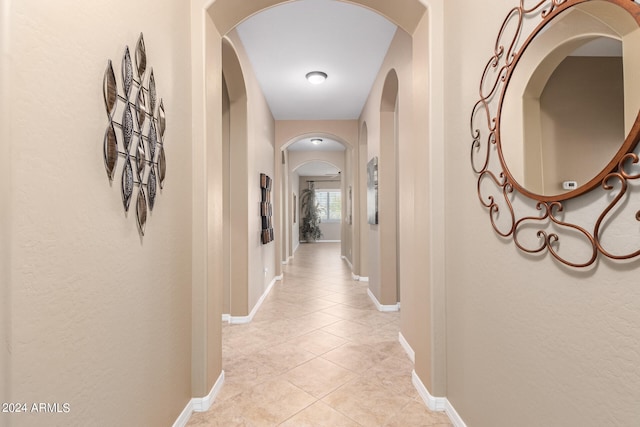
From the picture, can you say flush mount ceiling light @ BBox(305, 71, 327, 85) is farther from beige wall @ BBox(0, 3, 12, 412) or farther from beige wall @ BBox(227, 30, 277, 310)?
beige wall @ BBox(0, 3, 12, 412)

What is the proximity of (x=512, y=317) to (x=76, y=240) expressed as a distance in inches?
59.8

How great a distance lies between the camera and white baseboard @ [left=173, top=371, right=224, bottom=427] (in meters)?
1.86

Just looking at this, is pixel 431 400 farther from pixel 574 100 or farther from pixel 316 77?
pixel 316 77

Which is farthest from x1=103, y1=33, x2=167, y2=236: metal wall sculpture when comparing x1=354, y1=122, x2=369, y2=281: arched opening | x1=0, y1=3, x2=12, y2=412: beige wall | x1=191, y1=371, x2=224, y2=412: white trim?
x1=354, y1=122, x2=369, y2=281: arched opening

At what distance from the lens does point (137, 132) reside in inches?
53.9

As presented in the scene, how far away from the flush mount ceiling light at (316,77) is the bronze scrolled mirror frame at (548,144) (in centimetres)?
287

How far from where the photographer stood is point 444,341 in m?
2.01

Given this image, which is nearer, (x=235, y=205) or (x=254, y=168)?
(x=235, y=205)

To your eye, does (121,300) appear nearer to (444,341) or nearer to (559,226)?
(559,226)

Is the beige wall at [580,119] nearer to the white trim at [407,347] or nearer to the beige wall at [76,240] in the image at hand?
the beige wall at [76,240]

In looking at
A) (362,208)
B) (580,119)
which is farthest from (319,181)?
(580,119)

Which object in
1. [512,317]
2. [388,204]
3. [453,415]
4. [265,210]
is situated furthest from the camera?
[265,210]

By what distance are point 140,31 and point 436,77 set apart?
155 centimetres

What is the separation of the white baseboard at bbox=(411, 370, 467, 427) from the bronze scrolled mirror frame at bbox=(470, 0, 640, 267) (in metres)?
1.11
